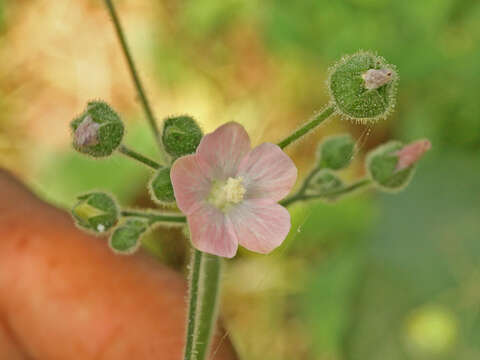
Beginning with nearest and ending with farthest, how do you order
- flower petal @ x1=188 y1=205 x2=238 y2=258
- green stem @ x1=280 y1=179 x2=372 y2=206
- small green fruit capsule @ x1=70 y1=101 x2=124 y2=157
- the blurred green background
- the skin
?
flower petal @ x1=188 y1=205 x2=238 y2=258, small green fruit capsule @ x1=70 y1=101 x2=124 y2=157, green stem @ x1=280 y1=179 x2=372 y2=206, the skin, the blurred green background

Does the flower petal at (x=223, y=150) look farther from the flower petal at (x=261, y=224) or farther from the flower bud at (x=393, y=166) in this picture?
the flower bud at (x=393, y=166)

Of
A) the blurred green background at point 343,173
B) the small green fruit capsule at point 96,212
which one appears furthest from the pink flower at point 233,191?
the blurred green background at point 343,173

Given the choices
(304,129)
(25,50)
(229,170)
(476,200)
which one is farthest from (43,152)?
(304,129)

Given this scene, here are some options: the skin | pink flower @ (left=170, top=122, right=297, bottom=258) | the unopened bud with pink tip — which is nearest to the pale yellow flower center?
pink flower @ (left=170, top=122, right=297, bottom=258)

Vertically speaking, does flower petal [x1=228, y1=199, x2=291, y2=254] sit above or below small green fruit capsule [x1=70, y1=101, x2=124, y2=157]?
below

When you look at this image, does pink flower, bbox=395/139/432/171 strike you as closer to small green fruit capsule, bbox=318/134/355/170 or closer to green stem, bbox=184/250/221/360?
small green fruit capsule, bbox=318/134/355/170

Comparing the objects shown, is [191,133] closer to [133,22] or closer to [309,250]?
[309,250]

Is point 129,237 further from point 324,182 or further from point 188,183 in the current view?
point 324,182
